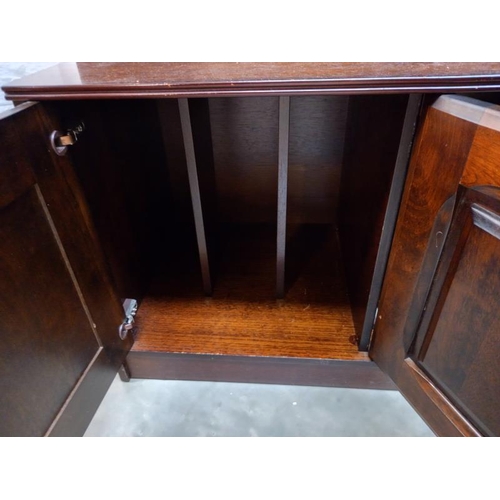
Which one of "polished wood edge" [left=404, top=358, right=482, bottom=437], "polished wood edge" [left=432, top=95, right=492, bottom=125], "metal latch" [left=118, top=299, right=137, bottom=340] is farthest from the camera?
"metal latch" [left=118, top=299, right=137, bottom=340]

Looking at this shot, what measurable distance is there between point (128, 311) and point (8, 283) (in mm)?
369

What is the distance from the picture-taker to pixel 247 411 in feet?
3.00

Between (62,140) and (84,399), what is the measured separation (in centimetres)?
51

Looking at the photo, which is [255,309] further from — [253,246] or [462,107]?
[462,107]

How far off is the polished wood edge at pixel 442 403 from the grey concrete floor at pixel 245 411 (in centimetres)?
25

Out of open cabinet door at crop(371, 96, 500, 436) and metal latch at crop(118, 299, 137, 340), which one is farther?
metal latch at crop(118, 299, 137, 340)

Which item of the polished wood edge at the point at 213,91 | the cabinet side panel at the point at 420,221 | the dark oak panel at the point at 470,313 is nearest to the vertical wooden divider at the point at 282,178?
the polished wood edge at the point at 213,91

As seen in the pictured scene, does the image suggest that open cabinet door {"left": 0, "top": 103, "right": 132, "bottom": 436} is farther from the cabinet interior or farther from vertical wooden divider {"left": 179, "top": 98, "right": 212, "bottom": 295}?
vertical wooden divider {"left": 179, "top": 98, "right": 212, "bottom": 295}

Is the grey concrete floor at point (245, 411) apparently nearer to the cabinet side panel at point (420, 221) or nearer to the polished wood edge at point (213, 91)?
the cabinet side panel at point (420, 221)

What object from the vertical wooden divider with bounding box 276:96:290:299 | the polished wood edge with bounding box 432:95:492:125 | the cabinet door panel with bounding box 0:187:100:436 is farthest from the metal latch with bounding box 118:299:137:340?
the polished wood edge with bounding box 432:95:492:125

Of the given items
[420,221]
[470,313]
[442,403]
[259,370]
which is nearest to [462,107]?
[420,221]

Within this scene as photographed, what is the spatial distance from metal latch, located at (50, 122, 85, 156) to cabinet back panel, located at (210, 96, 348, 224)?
64 cm

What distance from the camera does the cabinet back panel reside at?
1.18 m

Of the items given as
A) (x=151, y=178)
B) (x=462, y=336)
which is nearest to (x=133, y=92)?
(x=151, y=178)
